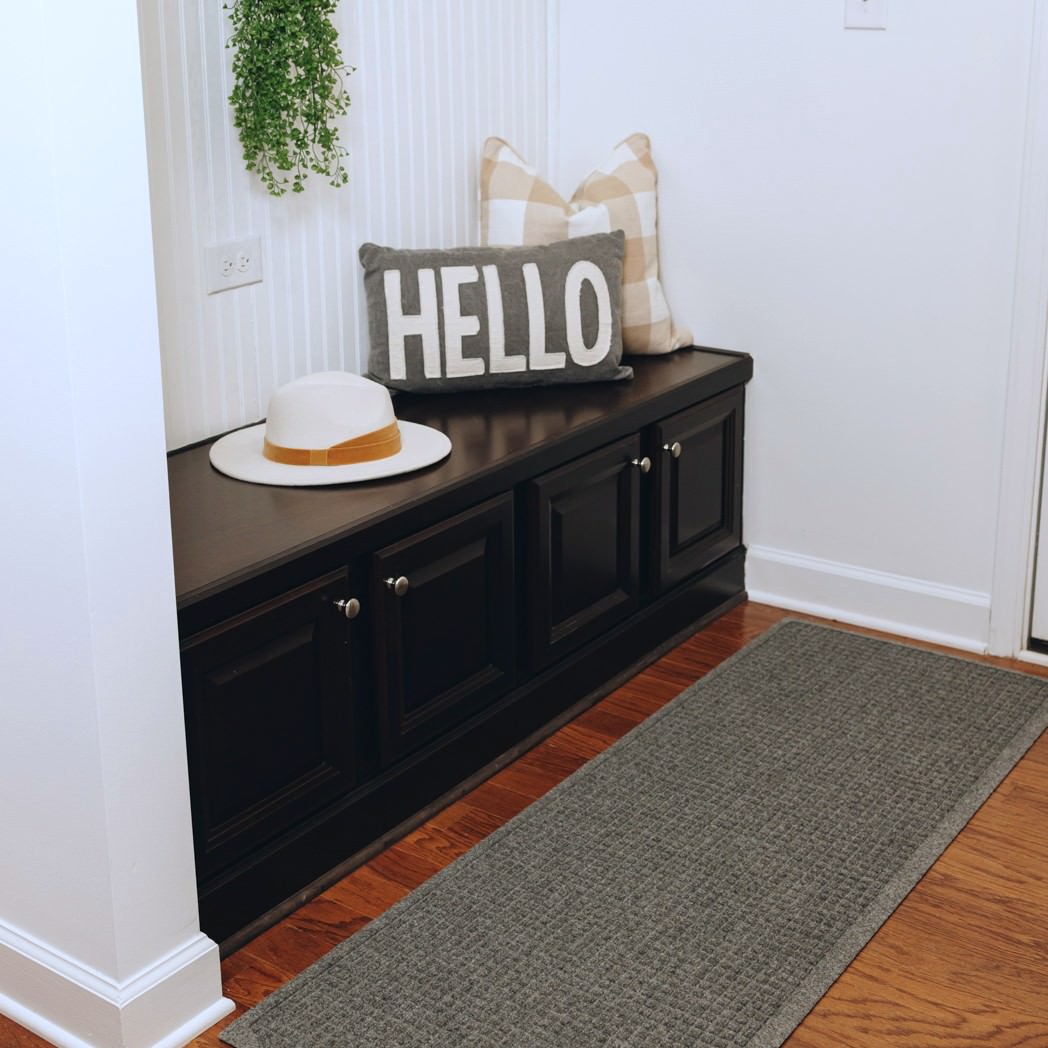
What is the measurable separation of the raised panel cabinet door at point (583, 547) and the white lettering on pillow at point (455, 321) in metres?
0.32

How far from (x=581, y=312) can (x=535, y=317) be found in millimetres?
107

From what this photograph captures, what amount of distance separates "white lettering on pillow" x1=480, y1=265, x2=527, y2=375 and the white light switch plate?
35.2 inches

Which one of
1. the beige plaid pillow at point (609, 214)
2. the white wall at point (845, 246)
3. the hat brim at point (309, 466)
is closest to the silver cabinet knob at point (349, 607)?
the hat brim at point (309, 466)

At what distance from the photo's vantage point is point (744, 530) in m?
3.49

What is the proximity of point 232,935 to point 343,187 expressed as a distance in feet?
4.79

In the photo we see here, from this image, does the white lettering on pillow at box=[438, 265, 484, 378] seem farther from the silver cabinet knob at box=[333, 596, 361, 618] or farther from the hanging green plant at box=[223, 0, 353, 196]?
the silver cabinet knob at box=[333, 596, 361, 618]

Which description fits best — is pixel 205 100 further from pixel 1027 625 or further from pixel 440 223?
pixel 1027 625

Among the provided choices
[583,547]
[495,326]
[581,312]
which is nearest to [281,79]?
[495,326]

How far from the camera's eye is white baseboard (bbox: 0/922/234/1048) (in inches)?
77.2

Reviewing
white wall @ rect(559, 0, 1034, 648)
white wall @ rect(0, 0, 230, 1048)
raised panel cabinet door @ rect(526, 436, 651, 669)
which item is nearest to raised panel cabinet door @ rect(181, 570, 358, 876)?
white wall @ rect(0, 0, 230, 1048)

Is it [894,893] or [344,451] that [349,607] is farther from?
[894,893]

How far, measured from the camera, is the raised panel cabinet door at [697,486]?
311 centimetres

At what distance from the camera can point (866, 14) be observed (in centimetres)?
299

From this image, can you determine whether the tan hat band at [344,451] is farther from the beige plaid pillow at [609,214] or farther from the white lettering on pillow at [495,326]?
the beige plaid pillow at [609,214]
